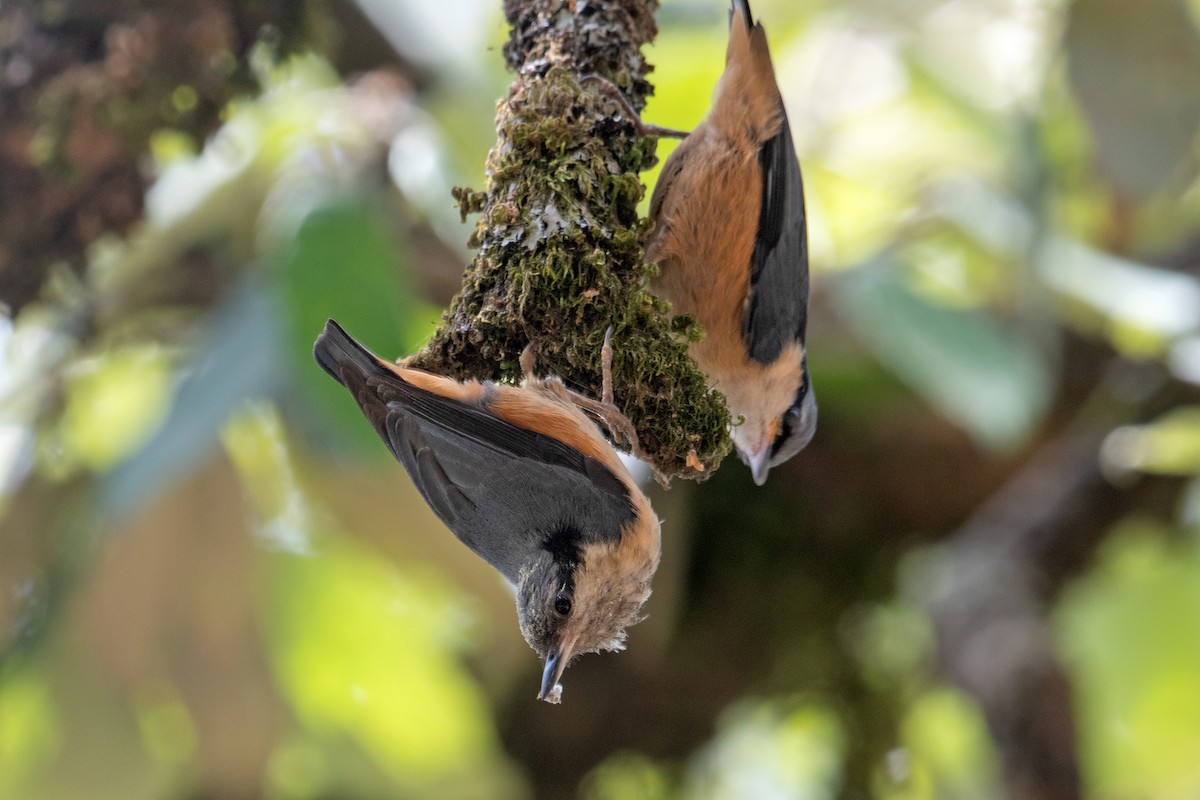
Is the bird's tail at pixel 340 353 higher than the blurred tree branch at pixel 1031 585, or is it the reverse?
the bird's tail at pixel 340 353

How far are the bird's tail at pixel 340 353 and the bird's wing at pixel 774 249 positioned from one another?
35.0 inches

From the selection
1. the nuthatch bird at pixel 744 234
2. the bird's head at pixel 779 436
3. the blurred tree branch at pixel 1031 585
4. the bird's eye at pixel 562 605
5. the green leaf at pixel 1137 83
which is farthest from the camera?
the blurred tree branch at pixel 1031 585

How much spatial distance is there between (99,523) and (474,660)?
165 cm

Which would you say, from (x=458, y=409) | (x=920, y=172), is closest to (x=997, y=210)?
(x=920, y=172)

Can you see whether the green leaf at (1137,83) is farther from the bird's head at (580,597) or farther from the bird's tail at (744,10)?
the bird's head at (580,597)

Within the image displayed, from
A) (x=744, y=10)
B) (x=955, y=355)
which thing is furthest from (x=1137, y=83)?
(x=744, y=10)

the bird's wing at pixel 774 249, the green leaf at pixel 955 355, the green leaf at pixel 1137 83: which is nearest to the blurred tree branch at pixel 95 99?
the bird's wing at pixel 774 249

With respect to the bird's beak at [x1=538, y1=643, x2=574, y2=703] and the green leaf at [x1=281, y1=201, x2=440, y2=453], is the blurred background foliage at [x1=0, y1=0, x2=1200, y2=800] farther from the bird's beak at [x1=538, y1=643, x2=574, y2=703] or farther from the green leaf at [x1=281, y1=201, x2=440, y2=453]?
the bird's beak at [x1=538, y1=643, x2=574, y2=703]

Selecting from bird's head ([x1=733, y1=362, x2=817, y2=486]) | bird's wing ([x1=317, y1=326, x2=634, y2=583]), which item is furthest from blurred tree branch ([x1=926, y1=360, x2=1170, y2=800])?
bird's wing ([x1=317, y1=326, x2=634, y2=583])

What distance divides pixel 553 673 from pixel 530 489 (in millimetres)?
353

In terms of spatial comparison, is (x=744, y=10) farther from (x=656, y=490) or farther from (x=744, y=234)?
(x=656, y=490)

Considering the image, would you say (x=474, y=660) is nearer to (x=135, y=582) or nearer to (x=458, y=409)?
(x=135, y=582)

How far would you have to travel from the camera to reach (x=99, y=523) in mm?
3215

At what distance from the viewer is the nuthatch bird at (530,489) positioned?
2.07m
